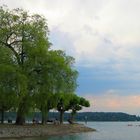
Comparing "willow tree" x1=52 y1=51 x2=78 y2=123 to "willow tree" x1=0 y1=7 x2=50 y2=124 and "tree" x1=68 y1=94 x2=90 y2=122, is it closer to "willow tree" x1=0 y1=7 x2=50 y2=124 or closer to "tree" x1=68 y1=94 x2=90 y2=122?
"willow tree" x1=0 y1=7 x2=50 y2=124

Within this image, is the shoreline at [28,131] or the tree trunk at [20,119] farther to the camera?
the tree trunk at [20,119]

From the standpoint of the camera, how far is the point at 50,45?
213 ft

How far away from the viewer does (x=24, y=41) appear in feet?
202

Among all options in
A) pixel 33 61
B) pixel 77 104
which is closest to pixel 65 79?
pixel 33 61

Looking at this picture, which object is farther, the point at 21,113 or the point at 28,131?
the point at 21,113

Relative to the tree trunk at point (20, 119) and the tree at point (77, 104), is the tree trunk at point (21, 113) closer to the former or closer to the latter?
the tree trunk at point (20, 119)

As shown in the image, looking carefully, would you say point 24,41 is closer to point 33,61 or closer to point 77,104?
point 33,61

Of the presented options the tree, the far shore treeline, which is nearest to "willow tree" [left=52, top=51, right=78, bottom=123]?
the far shore treeline

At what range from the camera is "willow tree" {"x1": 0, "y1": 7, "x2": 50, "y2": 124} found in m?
61.0

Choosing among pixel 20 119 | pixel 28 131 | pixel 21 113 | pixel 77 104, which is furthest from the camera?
pixel 77 104

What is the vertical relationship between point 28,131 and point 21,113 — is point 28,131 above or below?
below

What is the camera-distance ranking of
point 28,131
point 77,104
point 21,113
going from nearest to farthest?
point 28,131 < point 21,113 < point 77,104

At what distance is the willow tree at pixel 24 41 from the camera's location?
60969mm

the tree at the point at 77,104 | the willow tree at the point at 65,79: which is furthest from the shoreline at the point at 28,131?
the tree at the point at 77,104
